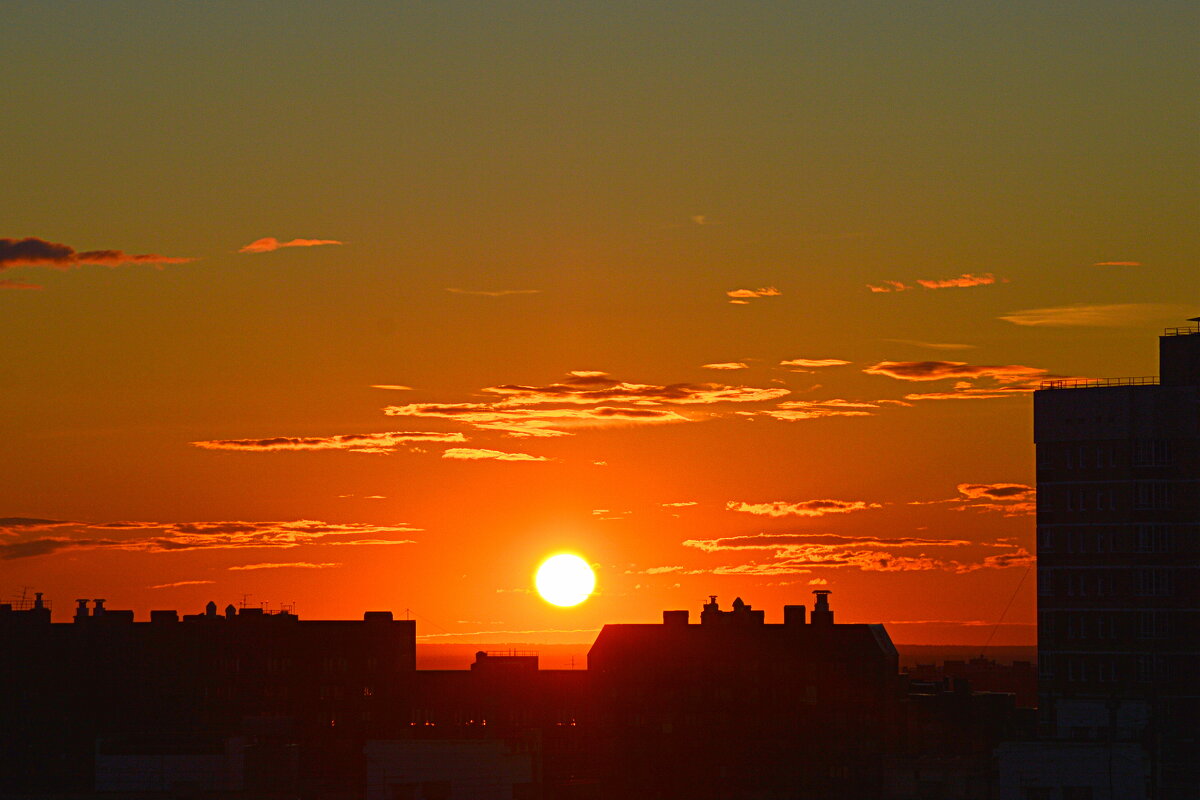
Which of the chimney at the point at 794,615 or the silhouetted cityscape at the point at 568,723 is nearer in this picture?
the silhouetted cityscape at the point at 568,723

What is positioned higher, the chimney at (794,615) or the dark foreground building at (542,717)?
the chimney at (794,615)

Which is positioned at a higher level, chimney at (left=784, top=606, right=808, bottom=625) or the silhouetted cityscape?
chimney at (left=784, top=606, right=808, bottom=625)

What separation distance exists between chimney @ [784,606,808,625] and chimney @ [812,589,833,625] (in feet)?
3.75

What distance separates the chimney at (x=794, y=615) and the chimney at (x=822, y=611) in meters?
1.14

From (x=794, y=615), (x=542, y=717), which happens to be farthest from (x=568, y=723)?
(x=794, y=615)

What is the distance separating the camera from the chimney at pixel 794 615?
186 meters

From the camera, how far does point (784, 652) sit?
185 m

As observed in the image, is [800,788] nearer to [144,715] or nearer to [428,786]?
[428,786]

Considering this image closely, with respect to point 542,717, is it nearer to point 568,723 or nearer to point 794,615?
point 568,723

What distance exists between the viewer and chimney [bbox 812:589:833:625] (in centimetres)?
18650

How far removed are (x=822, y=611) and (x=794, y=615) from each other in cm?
273

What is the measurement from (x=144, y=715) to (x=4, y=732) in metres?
13.4

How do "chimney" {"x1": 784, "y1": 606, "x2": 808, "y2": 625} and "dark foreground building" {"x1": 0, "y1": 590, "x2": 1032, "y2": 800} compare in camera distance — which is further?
"chimney" {"x1": 784, "y1": 606, "x2": 808, "y2": 625}

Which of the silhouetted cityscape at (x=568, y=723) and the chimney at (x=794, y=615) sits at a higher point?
the chimney at (x=794, y=615)
